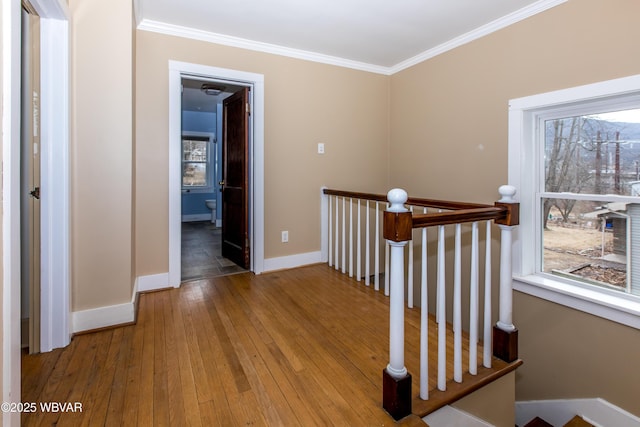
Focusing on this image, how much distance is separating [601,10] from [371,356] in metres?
2.62

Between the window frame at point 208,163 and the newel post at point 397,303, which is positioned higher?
→ the window frame at point 208,163

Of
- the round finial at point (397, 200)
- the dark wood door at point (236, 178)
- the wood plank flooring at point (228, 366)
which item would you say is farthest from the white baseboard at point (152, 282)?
the round finial at point (397, 200)

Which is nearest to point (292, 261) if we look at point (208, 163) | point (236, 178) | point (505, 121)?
point (236, 178)

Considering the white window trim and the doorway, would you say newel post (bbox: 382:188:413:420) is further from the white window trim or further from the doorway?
the doorway

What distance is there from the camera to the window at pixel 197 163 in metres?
7.20

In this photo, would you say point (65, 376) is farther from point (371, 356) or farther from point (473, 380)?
point (473, 380)

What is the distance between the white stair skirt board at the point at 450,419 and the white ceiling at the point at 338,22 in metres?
2.67

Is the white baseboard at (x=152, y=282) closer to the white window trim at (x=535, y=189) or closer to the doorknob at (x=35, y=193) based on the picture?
the doorknob at (x=35, y=193)

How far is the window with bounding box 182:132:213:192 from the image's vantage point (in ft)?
23.6

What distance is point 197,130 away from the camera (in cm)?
713

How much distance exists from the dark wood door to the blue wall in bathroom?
353 centimetres

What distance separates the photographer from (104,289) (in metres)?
2.11

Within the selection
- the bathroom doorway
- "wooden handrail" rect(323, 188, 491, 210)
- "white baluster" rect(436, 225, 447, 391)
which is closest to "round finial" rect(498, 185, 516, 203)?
"wooden handrail" rect(323, 188, 491, 210)

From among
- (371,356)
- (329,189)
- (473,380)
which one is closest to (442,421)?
(473,380)
